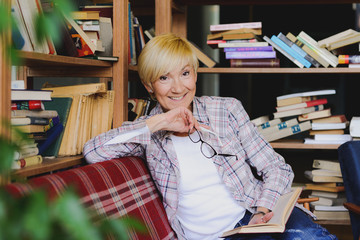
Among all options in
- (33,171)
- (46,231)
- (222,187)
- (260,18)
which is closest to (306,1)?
(222,187)

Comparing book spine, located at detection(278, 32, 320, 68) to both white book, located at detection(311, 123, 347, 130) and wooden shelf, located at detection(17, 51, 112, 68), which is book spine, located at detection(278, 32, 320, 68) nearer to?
white book, located at detection(311, 123, 347, 130)

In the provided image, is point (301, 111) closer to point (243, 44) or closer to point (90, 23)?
point (243, 44)

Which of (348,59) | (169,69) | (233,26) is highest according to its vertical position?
(233,26)

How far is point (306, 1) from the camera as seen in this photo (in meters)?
2.93

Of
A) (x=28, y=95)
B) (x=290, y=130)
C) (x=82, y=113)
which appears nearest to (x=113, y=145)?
(x=82, y=113)

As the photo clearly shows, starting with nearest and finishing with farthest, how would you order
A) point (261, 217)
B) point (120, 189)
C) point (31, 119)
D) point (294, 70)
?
point (31, 119), point (120, 189), point (261, 217), point (294, 70)

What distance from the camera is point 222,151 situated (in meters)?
1.86

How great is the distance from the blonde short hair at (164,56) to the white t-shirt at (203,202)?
0.34 meters

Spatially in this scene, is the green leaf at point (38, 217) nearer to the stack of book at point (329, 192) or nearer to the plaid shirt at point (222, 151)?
the plaid shirt at point (222, 151)

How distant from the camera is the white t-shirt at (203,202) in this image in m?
1.78

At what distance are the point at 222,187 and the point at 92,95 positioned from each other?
63cm

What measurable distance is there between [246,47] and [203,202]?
1297 millimetres

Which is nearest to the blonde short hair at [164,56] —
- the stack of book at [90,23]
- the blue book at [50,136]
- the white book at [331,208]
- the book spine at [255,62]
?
the stack of book at [90,23]

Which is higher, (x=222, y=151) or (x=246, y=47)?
(x=246, y=47)
